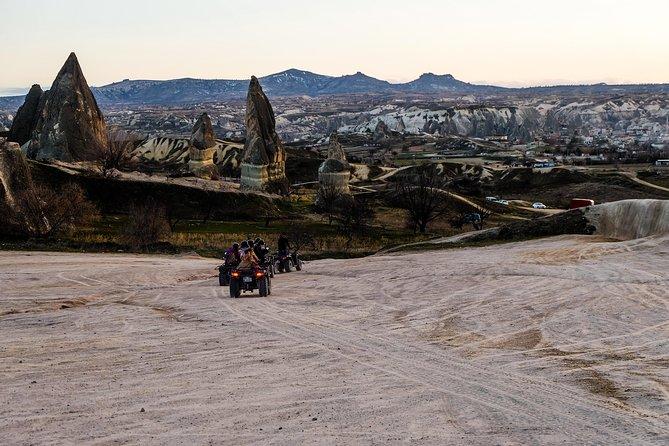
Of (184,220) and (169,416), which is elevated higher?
(169,416)

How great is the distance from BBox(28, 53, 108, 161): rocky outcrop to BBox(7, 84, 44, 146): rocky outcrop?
10699 mm

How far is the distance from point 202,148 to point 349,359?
8118cm

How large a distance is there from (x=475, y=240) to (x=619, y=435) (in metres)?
29.2

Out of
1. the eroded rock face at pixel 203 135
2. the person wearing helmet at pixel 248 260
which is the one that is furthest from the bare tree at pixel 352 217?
the eroded rock face at pixel 203 135

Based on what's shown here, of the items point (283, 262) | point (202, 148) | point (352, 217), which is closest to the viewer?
point (283, 262)

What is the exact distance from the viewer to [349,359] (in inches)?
578

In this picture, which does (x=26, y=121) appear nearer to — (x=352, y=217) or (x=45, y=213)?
(x=352, y=217)

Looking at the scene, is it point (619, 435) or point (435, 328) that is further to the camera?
point (435, 328)

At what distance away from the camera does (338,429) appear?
1080cm

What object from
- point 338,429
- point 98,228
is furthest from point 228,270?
point 98,228

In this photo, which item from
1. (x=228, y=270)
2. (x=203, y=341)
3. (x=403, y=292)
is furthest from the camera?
(x=228, y=270)

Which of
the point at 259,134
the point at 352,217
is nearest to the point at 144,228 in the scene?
the point at 352,217

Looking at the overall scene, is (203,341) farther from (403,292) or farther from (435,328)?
(403,292)

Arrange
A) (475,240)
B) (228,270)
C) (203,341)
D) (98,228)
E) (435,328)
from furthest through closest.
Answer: (98,228) < (475,240) < (228,270) < (435,328) < (203,341)
